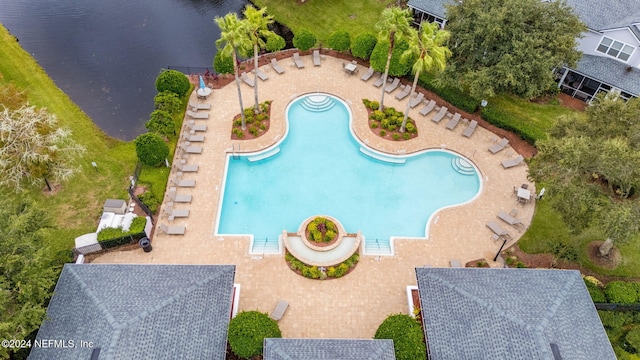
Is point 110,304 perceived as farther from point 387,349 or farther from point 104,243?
point 387,349

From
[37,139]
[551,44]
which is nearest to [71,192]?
[37,139]

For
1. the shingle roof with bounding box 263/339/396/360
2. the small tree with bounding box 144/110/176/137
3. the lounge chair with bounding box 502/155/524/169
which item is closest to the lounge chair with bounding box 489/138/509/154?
the lounge chair with bounding box 502/155/524/169

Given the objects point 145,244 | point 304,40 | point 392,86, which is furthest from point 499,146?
point 145,244

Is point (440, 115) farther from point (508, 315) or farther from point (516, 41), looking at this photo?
point (508, 315)

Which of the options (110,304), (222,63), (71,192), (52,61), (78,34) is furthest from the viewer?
(78,34)

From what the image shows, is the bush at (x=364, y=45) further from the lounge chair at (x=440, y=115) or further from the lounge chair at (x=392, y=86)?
the lounge chair at (x=440, y=115)

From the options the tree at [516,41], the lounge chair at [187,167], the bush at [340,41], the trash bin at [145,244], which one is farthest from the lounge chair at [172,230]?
the tree at [516,41]

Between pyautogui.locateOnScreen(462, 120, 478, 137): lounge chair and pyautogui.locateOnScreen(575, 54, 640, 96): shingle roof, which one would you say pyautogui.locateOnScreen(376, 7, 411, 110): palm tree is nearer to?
pyautogui.locateOnScreen(462, 120, 478, 137): lounge chair
